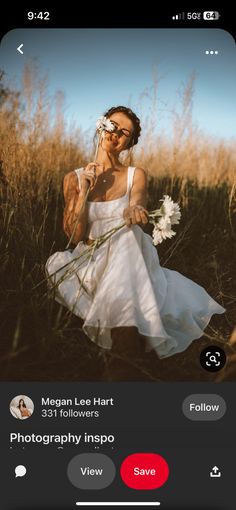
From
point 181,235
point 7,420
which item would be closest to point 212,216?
point 181,235

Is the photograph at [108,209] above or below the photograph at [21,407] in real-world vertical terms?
above

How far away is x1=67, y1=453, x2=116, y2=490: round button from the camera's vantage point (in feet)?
6.18

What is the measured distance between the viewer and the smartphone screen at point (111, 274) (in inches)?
75.1

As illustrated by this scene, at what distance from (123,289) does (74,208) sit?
0.88 feet

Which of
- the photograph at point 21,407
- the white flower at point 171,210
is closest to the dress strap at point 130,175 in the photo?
the white flower at point 171,210

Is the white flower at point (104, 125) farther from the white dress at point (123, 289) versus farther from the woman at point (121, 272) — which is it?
the white dress at point (123, 289)

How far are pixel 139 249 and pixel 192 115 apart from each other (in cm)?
40

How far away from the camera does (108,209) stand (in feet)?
6.71

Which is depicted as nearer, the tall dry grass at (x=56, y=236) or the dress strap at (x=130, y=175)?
the tall dry grass at (x=56, y=236)
